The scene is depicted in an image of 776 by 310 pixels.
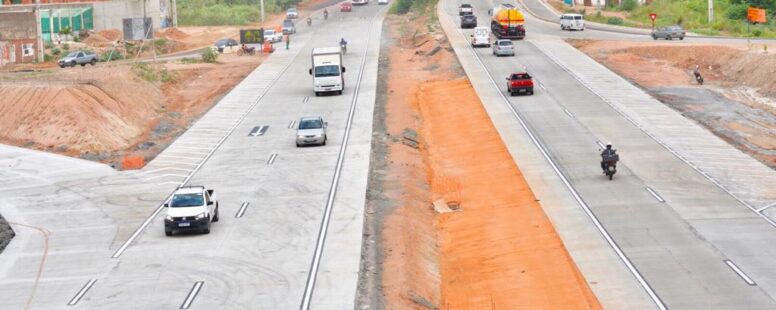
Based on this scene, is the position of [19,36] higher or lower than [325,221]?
higher

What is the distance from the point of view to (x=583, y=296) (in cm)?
3584

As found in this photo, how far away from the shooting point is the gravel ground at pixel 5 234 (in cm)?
4398

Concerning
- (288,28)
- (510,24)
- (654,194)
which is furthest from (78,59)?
(654,194)

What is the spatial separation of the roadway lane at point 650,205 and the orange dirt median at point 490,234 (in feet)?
3.53

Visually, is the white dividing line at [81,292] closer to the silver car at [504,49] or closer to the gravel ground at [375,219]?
the gravel ground at [375,219]

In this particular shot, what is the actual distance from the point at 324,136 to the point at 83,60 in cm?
4233

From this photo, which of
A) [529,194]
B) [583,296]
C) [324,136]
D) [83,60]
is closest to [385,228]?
[529,194]

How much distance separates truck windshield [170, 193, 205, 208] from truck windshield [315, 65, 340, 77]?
3544cm

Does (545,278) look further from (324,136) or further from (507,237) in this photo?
(324,136)

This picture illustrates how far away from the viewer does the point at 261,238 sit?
43000 millimetres

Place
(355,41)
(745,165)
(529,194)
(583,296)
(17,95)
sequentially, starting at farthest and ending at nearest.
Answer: (355,41) → (17,95) → (745,165) → (529,194) → (583,296)

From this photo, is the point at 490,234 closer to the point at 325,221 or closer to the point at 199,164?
the point at 325,221

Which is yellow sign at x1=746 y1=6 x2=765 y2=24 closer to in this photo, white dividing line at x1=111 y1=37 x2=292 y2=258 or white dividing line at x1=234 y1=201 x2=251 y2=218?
white dividing line at x1=111 y1=37 x2=292 y2=258

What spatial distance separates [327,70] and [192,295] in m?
44.2
